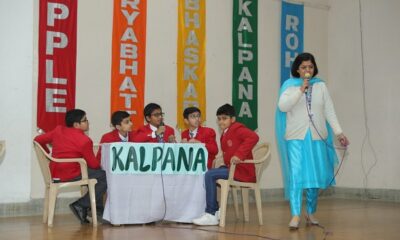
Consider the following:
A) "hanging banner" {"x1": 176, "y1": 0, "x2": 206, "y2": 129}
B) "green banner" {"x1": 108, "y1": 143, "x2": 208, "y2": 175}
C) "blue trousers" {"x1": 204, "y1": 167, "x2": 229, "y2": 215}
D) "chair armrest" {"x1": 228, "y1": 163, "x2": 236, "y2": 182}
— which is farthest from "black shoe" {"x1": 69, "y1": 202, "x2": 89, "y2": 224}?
"hanging banner" {"x1": 176, "y1": 0, "x2": 206, "y2": 129}

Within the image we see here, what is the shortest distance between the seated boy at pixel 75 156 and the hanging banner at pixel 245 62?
2.90 meters

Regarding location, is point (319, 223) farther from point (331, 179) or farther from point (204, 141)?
point (204, 141)

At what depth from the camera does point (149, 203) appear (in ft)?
16.3

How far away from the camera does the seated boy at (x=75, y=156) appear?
197 inches

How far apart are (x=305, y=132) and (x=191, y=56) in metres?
2.91

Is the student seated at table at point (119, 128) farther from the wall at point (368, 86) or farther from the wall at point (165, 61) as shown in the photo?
the wall at point (368, 86)

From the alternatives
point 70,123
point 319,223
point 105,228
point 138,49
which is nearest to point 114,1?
point 138,49

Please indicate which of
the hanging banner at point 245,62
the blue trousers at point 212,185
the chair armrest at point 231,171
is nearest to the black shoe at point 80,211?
the blue trousers at point 212,185

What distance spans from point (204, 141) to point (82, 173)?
1.33 m

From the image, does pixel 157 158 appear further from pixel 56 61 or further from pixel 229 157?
pixel 56 61

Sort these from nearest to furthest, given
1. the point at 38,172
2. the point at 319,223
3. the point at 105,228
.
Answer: the point at 105,228, the point at 319,223, the point at 38,172

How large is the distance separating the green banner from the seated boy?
299 millimetres

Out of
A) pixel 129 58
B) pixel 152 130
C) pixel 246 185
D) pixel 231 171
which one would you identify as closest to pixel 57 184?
pixel 152 130

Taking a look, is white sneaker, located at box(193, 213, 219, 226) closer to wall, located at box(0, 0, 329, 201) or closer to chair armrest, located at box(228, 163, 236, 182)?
chair armrest, located at box(228, 163, 236, 182)
